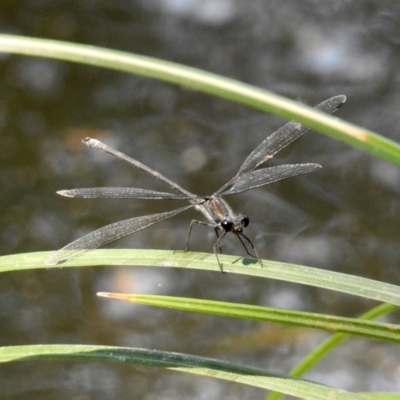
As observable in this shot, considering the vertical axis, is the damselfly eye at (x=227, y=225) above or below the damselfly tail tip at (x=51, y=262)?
above

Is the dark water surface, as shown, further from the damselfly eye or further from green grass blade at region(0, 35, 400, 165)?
green grass blade at region(0, 35, 400, 165)

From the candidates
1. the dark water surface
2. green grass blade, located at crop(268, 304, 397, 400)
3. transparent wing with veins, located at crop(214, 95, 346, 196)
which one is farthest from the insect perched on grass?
the dark water surface

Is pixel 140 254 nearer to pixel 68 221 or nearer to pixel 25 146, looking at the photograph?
pixel 68 221

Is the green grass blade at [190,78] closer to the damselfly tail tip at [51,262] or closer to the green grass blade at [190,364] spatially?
the green grass blade at [190,364]

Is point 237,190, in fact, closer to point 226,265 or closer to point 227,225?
point 227,225

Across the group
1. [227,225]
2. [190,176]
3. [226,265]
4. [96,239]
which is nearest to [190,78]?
[226,265]

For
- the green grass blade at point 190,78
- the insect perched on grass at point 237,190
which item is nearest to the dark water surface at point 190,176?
the insect perched on grass at point 237,190

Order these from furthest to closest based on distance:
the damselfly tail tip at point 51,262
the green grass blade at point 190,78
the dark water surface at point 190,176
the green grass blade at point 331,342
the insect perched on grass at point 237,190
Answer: the dark water surface at point 190,176 → the insect perched on grass at point 237,190 → the green grass blade at point 331,342 → the damselfly tail tip at point 51,262 → the green grass blade at point 190,78
